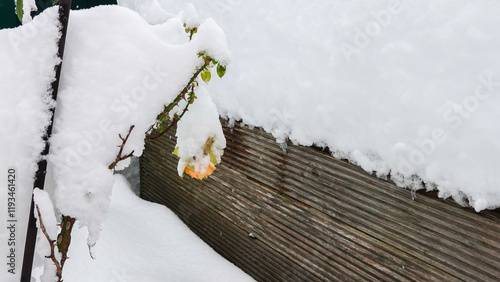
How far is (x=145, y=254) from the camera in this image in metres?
3.76

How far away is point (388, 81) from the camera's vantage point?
6.51 ft

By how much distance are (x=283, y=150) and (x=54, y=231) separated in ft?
6.51

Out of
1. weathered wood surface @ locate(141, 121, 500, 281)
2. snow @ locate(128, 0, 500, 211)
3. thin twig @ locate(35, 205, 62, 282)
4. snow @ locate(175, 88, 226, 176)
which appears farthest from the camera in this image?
weathered wood surface @ locate(141, 121, 500, 281)

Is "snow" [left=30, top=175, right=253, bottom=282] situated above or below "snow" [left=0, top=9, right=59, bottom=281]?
below

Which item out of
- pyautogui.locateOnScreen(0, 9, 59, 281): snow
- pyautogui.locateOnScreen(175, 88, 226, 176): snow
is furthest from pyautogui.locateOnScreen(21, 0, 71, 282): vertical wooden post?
pyautogui.locateOnScreen(175, 88, 226, 176): snow

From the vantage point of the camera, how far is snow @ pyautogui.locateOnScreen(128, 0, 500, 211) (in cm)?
164
